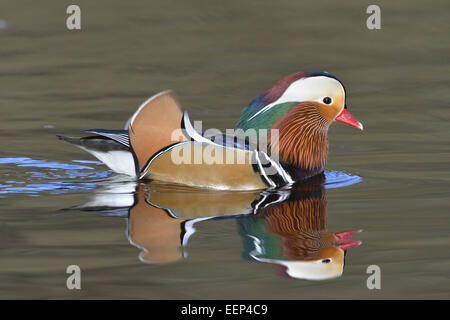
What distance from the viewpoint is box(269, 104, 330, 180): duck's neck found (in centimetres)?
717

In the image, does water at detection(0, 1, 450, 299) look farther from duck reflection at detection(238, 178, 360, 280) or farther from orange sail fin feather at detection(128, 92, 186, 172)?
orange sail fin feather at detection(128, 92, 186, 172)

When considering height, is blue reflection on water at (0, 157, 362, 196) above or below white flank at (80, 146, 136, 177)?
below

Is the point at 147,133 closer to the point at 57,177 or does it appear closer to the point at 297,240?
the point at 57,177

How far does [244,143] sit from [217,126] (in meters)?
2.00

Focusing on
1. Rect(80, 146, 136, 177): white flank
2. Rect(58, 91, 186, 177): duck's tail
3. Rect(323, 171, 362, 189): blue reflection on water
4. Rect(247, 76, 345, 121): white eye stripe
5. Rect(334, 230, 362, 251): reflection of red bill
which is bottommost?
Rect(334, 230, 362, 251): reflection of red bill

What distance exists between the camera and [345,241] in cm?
537

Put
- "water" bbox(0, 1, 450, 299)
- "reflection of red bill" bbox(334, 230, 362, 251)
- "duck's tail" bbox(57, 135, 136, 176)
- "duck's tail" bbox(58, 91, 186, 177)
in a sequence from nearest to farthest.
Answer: "water" bbox(0, 1, 450, 299) → "reflection of red bill" bbox(334, 230, 362, 251) → "duck's tail" bbox(58, 91, 186, 177) → "duck's tail" bbox(57, 135, 136, 176)

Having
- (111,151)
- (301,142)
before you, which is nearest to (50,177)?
(111,151)

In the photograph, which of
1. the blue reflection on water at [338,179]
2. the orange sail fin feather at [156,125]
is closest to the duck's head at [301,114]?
the blue reflection on water at [338,179]

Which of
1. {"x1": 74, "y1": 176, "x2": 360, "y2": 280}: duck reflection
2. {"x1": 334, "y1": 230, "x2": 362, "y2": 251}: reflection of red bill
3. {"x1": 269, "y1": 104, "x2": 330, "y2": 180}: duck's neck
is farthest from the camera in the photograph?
{"x1": 269, "y1": 104, "x2": 330, "y2": 180}: duck's neck

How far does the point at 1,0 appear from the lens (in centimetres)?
1419

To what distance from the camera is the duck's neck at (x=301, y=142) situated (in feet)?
23.5

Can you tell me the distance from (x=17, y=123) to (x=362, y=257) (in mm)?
4867

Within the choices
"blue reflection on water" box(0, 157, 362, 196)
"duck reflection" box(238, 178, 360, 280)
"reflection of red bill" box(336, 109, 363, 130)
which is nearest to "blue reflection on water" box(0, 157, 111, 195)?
"blue reflection on water" box(0, 157, 362, 196)
